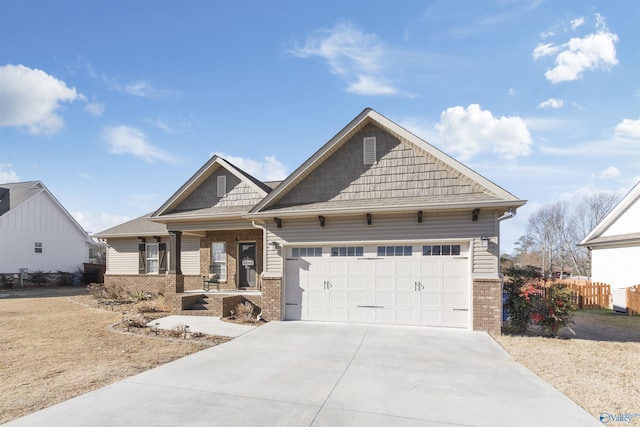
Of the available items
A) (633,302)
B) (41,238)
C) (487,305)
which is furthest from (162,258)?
(633,302)

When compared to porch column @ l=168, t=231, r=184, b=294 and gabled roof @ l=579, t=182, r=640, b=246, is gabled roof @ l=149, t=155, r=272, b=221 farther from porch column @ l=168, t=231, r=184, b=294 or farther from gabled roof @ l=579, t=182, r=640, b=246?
gabled roof @ l=579, t=182, r=640, b=246

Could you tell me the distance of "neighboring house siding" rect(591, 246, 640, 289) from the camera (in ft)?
55.1

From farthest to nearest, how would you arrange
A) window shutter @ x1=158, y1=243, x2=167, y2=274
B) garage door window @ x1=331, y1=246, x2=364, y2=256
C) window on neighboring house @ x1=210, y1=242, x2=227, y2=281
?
window shutter @ x1=158, y1=243, x2=167, y2=274 < window on neighboring house @ x1=210, y1=242, x2=227, y2=281 < garage door window @ x1=331, y1=246, x2=364, y2=256

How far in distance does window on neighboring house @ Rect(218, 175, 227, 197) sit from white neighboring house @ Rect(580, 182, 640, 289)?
18.9 m

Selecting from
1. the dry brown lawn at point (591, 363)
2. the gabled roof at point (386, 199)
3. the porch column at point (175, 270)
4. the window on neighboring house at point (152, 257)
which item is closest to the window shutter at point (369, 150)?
the gabled roof at point (386, 199)

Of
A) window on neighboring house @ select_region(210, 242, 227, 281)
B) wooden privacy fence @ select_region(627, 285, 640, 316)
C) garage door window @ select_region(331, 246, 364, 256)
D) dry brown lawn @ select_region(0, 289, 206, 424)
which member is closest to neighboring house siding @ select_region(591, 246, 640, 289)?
wooden privacy fence @ select_region(627, 285, 640, 316)

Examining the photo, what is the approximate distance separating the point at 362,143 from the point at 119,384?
9283 millimetres

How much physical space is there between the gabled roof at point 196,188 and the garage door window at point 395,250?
5815mm

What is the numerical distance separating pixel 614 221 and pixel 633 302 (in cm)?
614

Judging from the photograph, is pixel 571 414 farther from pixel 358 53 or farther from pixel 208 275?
pixel 208 275

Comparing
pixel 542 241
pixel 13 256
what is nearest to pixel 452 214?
pixel 13 256

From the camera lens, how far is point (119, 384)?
6.06m

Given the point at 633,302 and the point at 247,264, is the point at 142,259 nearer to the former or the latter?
the point at 247,264

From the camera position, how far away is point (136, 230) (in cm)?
1914
